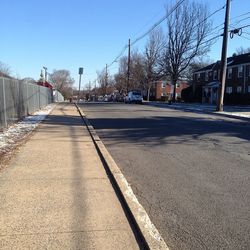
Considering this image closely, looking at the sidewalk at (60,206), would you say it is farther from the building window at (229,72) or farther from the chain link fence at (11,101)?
the building window at (229,72)

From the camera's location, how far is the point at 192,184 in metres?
7.82

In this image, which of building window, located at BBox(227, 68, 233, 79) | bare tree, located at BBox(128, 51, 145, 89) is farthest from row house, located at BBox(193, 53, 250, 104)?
bare tree, located at BBox(128, 51, 145, 89)

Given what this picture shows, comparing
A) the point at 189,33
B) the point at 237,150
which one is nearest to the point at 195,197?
the point at 237,150

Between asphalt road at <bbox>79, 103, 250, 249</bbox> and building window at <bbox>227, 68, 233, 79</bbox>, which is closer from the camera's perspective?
asphalt road at <bbox>79, 103, 250, 249</bbox>

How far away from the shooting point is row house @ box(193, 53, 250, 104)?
58.8 metres

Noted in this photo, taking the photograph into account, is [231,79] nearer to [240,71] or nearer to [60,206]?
[240,71]

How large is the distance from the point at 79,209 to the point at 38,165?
3.45 m

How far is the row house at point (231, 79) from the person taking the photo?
→ 193 feet

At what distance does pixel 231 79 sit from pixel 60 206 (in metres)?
59.6

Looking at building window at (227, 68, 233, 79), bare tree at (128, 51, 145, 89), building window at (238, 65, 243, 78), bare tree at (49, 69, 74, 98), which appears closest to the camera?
building window at (238, 65, 243, 78)

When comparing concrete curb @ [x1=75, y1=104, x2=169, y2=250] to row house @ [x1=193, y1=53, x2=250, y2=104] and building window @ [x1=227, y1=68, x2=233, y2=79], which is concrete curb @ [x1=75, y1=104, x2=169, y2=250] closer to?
row house @ [x1=193, y1=53, x2=250, y2=104]

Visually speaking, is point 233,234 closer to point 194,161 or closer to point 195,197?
point 195,197

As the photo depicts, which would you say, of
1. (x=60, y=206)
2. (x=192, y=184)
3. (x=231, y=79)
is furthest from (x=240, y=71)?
(x=60, y=206)

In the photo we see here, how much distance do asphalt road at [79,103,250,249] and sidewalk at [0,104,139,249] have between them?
1.89 ft
